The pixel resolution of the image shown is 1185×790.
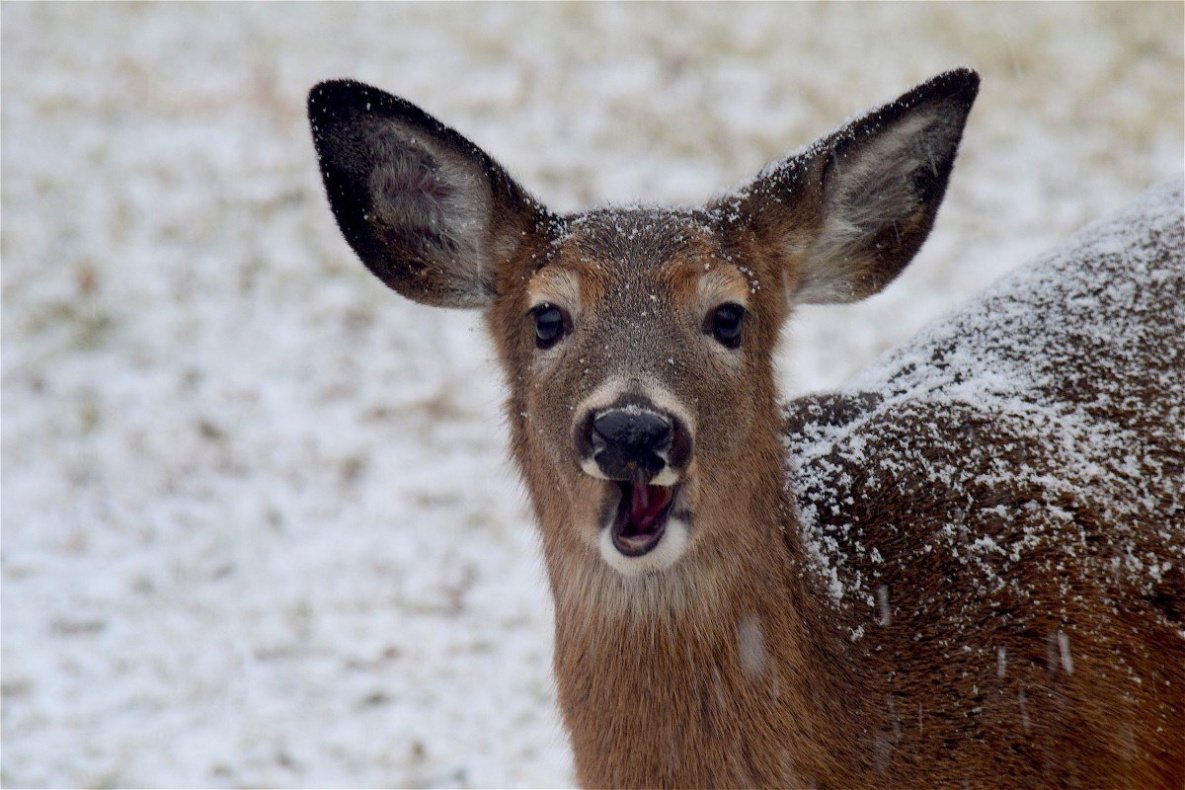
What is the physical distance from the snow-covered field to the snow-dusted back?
101 cm

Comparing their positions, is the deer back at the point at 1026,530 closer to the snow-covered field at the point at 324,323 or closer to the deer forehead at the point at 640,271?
the deer forehead at the point at 640,271

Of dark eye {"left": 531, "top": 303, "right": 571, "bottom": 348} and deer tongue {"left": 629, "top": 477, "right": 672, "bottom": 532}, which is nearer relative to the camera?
deer tongue {"left": 629, "top": 477, "right": 672, "bottom": 532}

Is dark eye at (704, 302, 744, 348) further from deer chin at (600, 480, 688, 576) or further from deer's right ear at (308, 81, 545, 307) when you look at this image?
deer's right ear at (308, 81, 545, 307)

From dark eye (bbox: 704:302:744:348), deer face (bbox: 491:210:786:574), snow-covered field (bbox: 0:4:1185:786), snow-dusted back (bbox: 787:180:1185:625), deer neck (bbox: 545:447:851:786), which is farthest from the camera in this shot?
snow-covered field (bbox: 0:4:1185:786)

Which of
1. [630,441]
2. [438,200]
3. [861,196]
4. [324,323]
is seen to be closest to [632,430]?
[630,441]

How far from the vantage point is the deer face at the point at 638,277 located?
3.21 metres

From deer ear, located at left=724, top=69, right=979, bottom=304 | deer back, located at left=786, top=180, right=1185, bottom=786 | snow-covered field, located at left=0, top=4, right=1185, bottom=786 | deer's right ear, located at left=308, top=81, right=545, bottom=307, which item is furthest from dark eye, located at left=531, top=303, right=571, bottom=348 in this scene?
deer back, located at left=786, top=180, right=1185, bottom=786

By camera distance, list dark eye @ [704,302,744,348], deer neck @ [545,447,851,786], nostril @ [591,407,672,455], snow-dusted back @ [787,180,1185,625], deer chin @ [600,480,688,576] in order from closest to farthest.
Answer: nostril @ [591,407,672,455], deer chin @ [600,480,688,576], deer neck @ [545,447,851,786], dark eye @ [704,302,744,348], snow-dusted back @ [787,180,1185,625]

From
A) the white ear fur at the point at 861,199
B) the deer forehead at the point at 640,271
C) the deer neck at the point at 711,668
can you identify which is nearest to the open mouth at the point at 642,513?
the deer neck at the point at 711,668

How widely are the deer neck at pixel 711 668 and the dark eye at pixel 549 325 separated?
573mm

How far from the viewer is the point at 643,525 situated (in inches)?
126

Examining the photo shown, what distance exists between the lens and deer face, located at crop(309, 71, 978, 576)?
10.5 ft

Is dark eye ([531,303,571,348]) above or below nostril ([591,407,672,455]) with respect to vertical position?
above

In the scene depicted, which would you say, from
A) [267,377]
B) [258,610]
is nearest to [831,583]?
[258,610]
